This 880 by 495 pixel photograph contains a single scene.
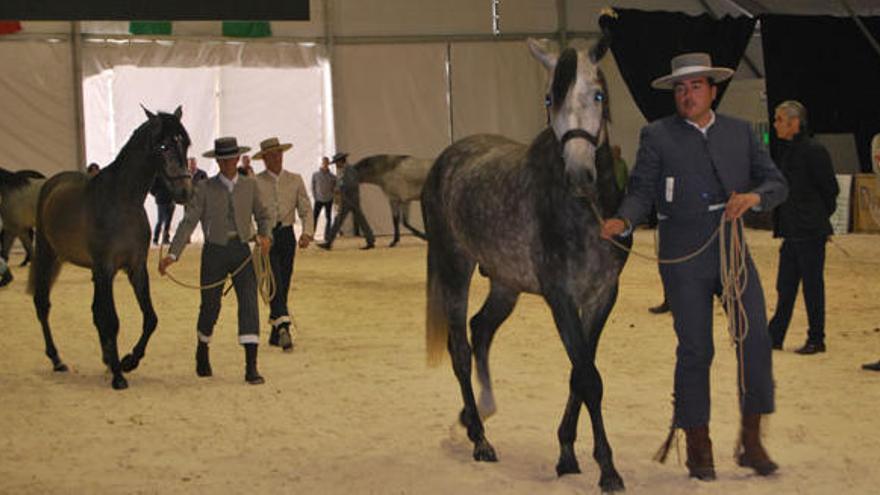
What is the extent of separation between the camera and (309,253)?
21.4 m

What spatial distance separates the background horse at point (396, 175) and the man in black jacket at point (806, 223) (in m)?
14.0

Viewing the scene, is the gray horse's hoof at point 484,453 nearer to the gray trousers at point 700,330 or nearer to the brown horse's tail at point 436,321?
the brown horse's tail at point 436,321

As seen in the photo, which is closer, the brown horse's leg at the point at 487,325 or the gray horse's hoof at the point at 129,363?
the brown horse's leg at the point at 487,325

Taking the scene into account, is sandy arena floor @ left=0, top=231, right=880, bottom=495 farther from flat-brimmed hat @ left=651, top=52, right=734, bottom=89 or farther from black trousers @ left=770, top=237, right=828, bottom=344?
flat-brimmed hat @ left=651, top=52, right=734, bottom=89

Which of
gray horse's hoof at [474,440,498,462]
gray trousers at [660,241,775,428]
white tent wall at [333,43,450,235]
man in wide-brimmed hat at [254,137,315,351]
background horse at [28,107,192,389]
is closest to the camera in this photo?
gray trousers at [660,241,775,428]

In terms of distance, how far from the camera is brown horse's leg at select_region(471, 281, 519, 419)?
677cm

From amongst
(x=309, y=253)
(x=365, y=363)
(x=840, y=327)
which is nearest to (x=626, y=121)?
(x=309, y=253)

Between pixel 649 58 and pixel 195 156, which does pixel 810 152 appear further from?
pixel 195 156

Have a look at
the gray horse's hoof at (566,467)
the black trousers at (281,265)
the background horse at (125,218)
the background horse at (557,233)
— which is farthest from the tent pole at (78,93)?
the gray horse's hoof at (566,467)

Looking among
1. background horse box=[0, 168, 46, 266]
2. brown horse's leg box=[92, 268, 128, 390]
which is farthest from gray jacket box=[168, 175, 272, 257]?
background horse box=[0, 168, 46, 266]

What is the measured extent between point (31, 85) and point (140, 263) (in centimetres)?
1624

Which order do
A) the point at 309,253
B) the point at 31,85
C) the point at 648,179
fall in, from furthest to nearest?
the point at 31,85
the point at 309,253
the point at 648,179

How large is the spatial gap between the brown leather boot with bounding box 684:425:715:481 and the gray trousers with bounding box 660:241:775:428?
0.04 m

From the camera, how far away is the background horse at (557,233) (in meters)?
5.34
